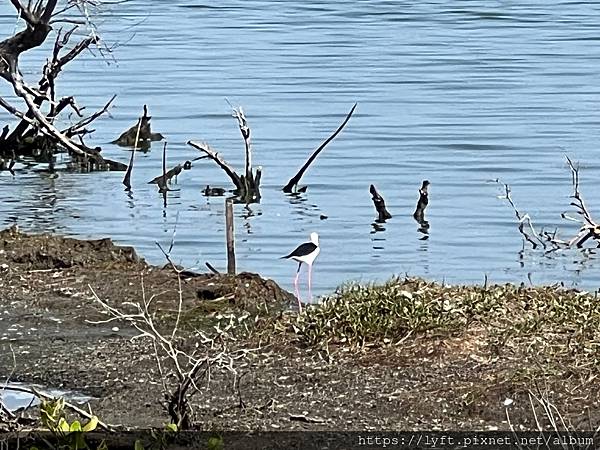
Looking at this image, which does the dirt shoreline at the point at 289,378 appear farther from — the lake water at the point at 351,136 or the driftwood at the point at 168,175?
the driftwood at the point at 168,175

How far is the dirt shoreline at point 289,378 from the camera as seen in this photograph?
6406 mm

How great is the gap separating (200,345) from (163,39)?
26.5 m

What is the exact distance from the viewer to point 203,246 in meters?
13.3

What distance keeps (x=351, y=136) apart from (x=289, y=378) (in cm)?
1350

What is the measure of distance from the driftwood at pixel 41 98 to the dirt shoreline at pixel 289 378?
5380 millimetres

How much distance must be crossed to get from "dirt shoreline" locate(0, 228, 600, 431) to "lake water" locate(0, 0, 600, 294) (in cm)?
336

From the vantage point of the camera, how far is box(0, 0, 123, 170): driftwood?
45.0ft

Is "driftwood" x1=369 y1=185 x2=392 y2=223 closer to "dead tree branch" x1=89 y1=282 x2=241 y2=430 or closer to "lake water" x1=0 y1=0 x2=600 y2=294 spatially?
"lake water" x1=0 y1=0 x2=600 y2=294

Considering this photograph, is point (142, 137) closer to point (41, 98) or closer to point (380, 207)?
point (41, 98)

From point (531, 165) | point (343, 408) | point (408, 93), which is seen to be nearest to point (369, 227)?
point (531, 165)

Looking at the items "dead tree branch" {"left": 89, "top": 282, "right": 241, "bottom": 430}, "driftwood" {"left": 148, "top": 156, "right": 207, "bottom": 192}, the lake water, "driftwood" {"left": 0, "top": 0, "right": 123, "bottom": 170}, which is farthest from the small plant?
"driftwood" {"left": 148, "top": 156, "right": 207, "bottom": 192}

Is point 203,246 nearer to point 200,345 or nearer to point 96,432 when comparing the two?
point 200,345

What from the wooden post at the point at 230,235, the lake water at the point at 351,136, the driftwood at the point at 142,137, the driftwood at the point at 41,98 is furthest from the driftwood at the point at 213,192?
the wooden post at the point at 230,235

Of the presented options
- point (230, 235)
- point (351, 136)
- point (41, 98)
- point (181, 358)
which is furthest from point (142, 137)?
point (181, 358)
